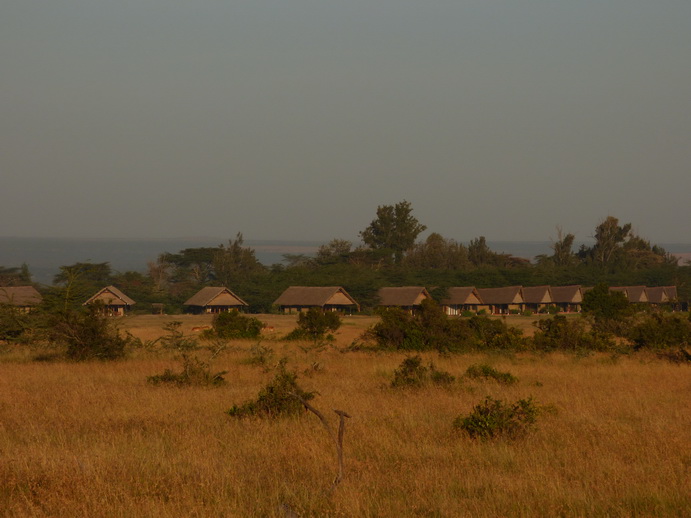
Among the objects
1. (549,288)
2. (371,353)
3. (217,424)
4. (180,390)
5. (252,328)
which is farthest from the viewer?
(549,288)

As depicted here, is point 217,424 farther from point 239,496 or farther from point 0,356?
point 0,356

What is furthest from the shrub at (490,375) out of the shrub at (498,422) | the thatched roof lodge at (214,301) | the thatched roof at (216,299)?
Answer: the thatched roof at (216,299)

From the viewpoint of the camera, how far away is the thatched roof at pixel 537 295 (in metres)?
96.1

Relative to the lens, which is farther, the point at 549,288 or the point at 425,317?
the point at 549,288

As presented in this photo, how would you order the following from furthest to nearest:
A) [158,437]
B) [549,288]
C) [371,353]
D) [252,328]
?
1. [549,288]
2. [252,328]
3. [371,353]
4. [158,437]

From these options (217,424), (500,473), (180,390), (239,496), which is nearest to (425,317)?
(180,390)

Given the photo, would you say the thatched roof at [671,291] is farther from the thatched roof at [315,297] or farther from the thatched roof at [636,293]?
the thatched roof at [315,297]

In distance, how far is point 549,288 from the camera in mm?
97875

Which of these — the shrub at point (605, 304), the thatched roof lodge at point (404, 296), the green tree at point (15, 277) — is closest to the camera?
the shrub at point (605, 304)

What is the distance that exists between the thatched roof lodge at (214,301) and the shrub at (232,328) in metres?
51.9

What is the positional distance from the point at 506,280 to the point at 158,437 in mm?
98705

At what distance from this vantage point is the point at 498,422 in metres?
9.61

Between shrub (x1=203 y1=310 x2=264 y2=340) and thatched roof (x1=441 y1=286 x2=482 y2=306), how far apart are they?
61.5 metres

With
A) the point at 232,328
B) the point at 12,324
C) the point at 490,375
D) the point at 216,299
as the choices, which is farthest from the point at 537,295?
the point at 490,375
